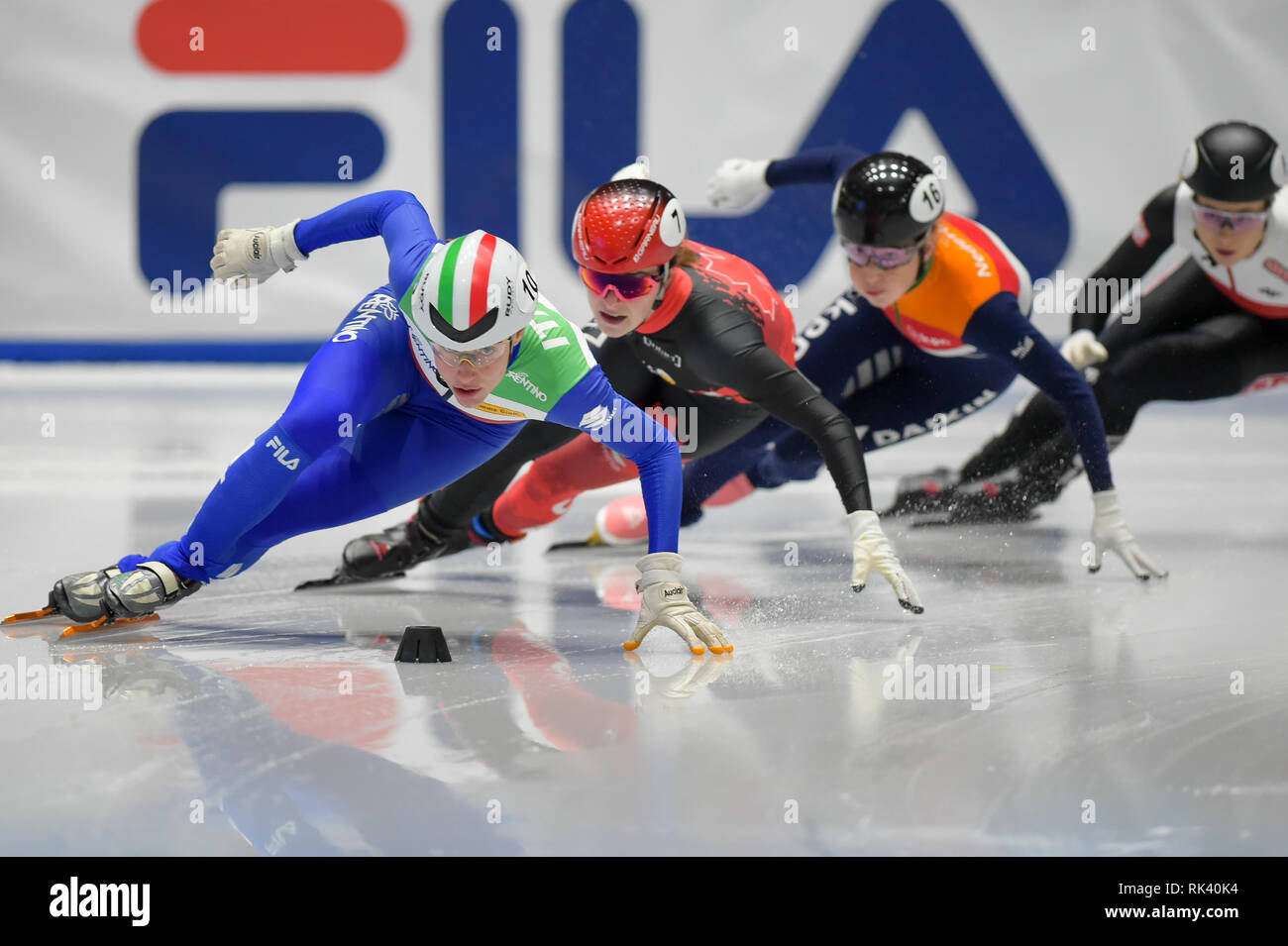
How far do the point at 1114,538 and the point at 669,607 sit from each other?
177 centimetres

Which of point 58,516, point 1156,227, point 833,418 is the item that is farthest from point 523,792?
point 1156,227

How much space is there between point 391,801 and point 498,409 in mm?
1335

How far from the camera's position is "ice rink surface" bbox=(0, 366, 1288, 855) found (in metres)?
2.27

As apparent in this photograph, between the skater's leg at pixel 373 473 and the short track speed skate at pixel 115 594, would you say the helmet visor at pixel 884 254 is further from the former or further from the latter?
the short track speed skate at pixel 115 594

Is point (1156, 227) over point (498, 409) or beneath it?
over

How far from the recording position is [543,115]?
28.8 ft

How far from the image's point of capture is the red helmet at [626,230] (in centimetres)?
374

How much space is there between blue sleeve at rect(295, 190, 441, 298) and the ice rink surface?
3.28ft

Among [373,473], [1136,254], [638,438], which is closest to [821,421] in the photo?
[638,438]

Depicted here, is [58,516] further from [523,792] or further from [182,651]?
[523,792]

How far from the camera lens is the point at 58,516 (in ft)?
16.4

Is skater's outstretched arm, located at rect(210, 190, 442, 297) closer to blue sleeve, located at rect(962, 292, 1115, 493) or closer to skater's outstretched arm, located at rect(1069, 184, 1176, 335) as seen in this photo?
blue sleeve, located at rect(962, 292, 1115, 493)

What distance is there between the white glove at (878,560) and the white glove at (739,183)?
1.88 m

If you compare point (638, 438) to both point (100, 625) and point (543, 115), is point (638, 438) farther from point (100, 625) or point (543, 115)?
point (543, 115)
